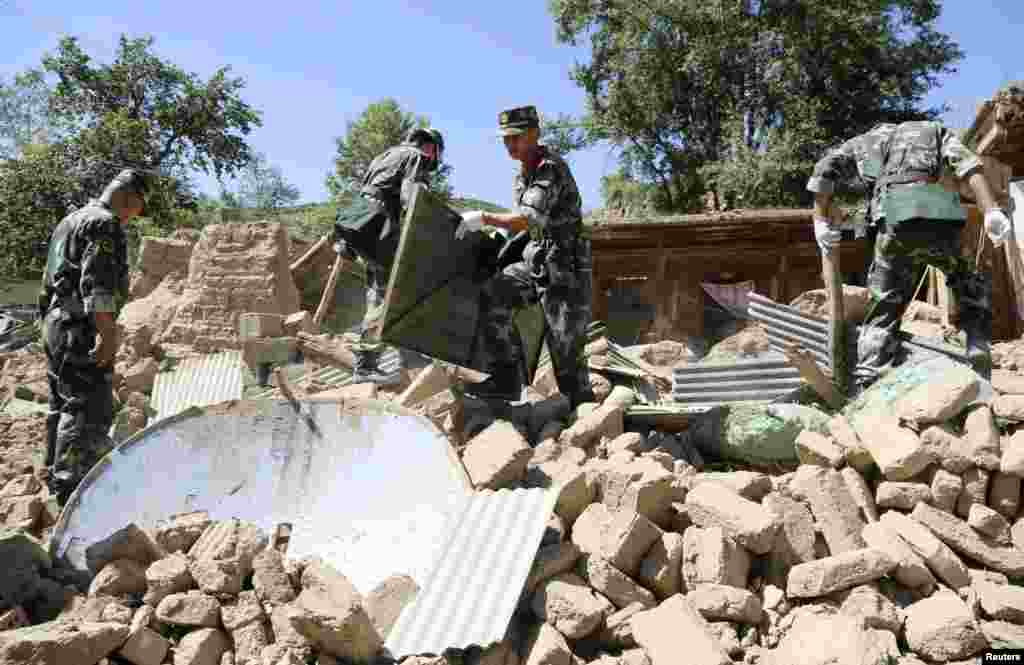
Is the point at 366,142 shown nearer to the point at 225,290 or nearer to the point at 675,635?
the point at 225,290

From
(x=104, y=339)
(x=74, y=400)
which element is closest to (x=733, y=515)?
(x=104, y=339)

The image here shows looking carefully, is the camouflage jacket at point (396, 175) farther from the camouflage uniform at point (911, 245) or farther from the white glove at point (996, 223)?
Answer: the white glove at point (996, 223)

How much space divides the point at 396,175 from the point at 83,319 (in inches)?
82.8

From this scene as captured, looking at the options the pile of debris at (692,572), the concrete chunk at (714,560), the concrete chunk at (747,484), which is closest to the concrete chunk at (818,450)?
the pile of debris at (692,572)

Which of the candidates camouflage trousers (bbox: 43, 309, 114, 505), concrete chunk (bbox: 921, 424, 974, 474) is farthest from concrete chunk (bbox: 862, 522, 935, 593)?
camouflage trousers (bbox: 43, 309, 114, 505)

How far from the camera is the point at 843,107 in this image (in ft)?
57.7

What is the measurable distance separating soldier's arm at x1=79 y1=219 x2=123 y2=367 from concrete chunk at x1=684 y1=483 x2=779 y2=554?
3.44 meters

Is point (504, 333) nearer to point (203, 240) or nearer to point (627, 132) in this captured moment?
point (203, 240)

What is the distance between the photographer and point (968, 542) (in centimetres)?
303

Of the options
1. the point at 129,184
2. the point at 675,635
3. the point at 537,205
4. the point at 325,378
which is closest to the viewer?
the point at 675,635

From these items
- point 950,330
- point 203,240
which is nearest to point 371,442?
point 950,330

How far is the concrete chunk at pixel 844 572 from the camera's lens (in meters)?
2.77

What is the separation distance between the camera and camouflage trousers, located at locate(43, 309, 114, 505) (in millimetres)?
4648

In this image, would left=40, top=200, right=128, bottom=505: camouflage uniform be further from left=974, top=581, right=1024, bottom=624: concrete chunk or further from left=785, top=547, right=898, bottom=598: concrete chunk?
left=974, top=581, right=1024, bottom=624: concrete chunk
